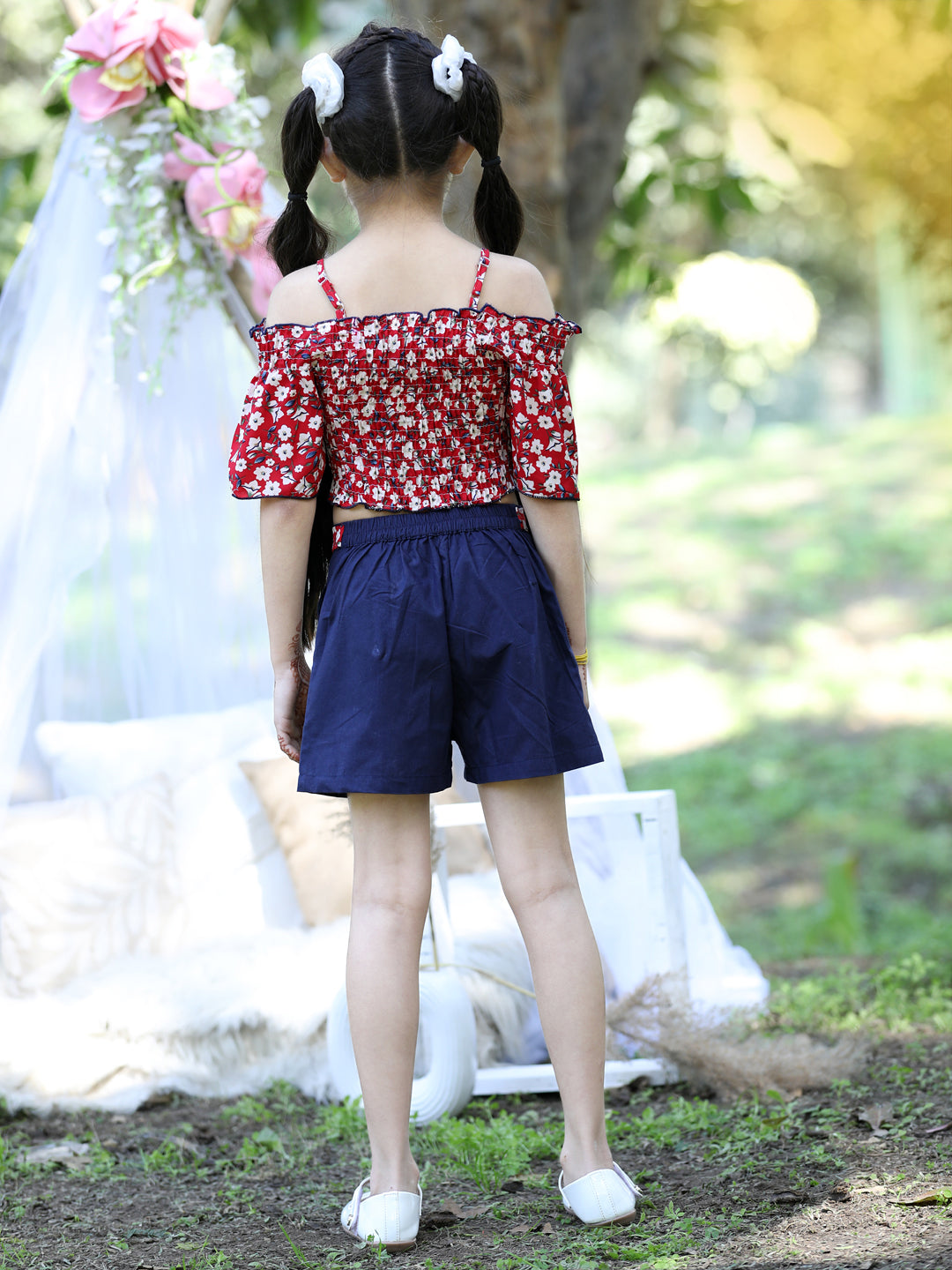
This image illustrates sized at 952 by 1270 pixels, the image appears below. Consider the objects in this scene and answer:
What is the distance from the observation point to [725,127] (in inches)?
249

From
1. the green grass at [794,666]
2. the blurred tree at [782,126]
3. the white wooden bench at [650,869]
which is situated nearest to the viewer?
the white wooden bench at [650,869]

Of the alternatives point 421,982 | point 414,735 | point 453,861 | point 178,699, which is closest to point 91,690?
point 178,699

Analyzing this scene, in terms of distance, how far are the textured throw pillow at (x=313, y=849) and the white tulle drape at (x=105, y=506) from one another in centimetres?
31

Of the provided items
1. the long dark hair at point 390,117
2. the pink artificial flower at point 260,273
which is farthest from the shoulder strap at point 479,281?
the pink artificial flower at point 260,273

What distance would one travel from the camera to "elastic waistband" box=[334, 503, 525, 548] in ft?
5.09

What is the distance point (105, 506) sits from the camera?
234cm

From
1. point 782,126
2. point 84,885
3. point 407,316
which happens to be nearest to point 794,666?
point 782,126

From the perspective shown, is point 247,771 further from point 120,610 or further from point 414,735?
point 414,735

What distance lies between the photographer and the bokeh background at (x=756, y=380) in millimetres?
3402

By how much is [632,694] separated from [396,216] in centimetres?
577

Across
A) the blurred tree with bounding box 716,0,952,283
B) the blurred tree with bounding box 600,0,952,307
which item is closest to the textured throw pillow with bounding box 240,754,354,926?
the blurred tree with bounding box 600,0,952,307

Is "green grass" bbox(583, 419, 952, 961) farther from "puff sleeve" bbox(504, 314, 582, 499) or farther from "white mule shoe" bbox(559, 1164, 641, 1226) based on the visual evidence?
"puff sleeve" bbox(504, 314, 582, 499)

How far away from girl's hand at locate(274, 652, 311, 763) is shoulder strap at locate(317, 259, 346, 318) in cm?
44

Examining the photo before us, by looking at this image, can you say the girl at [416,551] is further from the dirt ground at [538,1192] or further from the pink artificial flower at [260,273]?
the pink artificial flower at [260,273]
